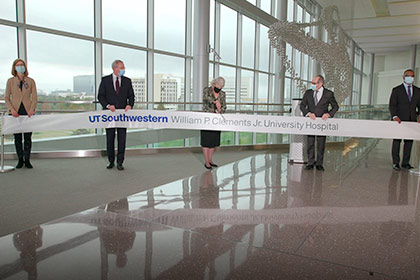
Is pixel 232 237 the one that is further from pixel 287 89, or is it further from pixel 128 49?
pixel 287 89

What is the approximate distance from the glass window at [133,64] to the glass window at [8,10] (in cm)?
225

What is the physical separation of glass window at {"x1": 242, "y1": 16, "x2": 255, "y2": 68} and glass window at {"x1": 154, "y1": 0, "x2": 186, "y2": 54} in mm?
3411

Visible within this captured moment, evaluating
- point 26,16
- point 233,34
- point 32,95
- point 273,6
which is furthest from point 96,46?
point 273,6

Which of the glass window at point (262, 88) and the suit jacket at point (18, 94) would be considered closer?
the suit jacket at point (18, 94)

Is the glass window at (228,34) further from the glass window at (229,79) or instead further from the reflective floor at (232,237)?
the reflective floor at (232,237)

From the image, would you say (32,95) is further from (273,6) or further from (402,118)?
(273,6)

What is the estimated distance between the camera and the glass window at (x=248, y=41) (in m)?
13.6

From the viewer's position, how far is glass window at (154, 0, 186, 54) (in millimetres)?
9984

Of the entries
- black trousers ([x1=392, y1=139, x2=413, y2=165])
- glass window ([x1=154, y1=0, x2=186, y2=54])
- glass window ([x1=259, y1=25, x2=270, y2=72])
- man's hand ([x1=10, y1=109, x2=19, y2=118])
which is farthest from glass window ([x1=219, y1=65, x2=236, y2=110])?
man's hand ([x1=10, y1=109, x2=19, y2=118])

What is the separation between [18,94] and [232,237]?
440 centimetres

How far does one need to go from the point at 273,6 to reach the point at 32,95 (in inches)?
489

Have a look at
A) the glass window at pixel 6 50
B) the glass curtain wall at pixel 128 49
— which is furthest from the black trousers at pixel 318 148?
the glass window at pixel 6 50

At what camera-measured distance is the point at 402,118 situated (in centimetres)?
559

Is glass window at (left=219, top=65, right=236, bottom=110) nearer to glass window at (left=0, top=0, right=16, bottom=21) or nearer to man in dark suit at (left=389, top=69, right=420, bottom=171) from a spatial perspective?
glass window at (left=0, top=0, right=16, bottom=21)
